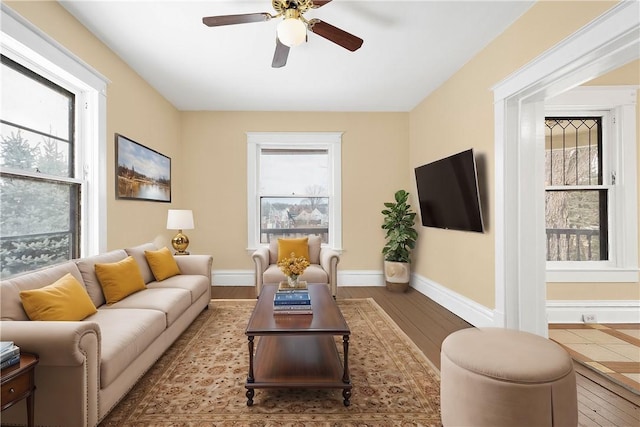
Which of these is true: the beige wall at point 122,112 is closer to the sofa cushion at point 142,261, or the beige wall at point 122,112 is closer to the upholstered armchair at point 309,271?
the sofa cushion at point 142,261

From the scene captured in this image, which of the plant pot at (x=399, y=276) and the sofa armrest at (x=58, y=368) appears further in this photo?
the plant pot at (x=399, y=276)

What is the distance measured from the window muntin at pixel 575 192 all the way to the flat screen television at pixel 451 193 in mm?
1014

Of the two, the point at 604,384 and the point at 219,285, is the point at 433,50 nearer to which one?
the point at 604,384

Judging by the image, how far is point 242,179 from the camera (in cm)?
512

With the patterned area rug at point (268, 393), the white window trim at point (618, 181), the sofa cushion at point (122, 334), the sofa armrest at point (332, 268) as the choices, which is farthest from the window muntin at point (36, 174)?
the white window trim at point (618, 181)

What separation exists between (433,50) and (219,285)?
4407 mm

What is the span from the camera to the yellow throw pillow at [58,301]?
6.07 feet

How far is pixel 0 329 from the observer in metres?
1.55

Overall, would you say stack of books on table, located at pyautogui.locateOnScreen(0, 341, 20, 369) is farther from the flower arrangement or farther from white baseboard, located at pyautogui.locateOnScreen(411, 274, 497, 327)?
white baseboard, located at pyautogui.locateOnScreen(411, 274, 497, 327)

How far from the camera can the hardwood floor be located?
1.87 m

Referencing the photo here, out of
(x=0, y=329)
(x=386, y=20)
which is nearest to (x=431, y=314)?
(x=386, y=20)

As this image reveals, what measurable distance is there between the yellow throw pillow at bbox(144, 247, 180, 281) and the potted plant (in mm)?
2990

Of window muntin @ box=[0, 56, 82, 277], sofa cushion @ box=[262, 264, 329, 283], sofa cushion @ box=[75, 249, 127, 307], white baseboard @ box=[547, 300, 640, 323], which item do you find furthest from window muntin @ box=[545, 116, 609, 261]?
window muntin @ box=[0, 56, 82, 277]

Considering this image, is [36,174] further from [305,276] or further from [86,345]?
[305,276]
